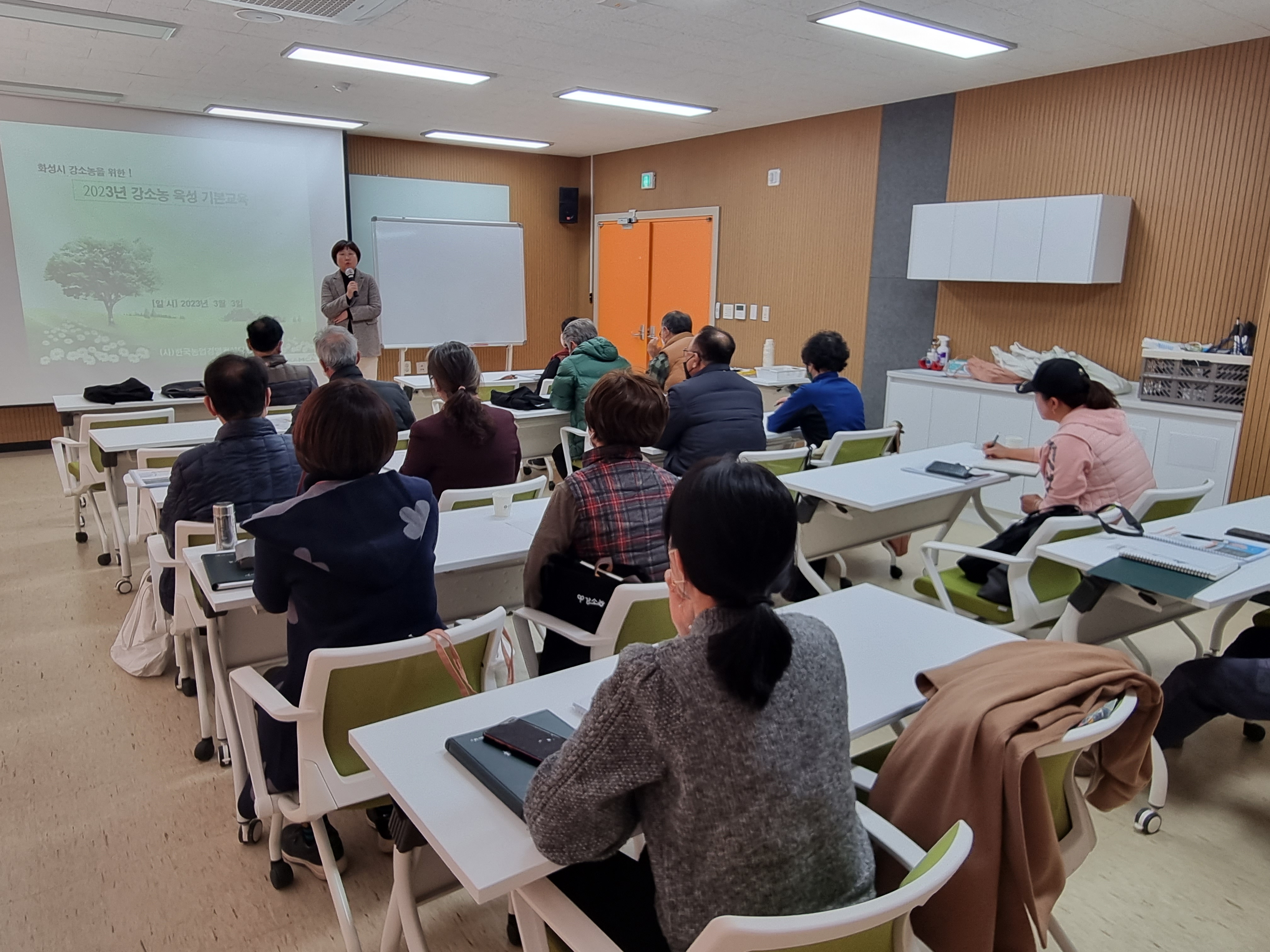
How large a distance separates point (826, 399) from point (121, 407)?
434 centimetres

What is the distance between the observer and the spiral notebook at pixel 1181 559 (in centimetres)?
241

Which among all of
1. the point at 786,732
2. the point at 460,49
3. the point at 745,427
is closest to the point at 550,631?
the point at 786,732

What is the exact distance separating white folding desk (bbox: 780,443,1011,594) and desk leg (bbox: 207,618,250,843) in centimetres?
217

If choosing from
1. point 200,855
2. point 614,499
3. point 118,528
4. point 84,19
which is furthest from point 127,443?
point 614,499

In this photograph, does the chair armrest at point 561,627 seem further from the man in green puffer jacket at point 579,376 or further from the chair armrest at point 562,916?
the man in green puffer jacket at point 579,376

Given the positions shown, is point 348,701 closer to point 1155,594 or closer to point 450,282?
point 1155,594

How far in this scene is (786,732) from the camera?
110 centimetres

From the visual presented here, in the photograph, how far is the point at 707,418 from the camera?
13.5 feet

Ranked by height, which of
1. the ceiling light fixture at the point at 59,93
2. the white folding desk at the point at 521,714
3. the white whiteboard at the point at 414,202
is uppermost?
the ceiling light fixture at the point at 59,93

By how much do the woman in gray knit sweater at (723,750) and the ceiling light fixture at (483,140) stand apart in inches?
317

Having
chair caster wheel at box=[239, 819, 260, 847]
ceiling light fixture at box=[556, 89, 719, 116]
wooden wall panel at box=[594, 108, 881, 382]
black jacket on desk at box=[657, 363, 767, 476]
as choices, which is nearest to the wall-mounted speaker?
wooden wall panel at box=[594, 108, 881, 382]

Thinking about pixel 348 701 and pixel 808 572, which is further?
pixel 808 572

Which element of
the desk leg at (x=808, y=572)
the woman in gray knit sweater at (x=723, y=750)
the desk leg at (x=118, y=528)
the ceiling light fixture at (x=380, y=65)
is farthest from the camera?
the ceiling light fixture at (x=380, y=65)

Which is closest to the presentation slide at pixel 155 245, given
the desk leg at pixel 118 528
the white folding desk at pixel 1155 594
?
the desk leg at pixel 118 528
